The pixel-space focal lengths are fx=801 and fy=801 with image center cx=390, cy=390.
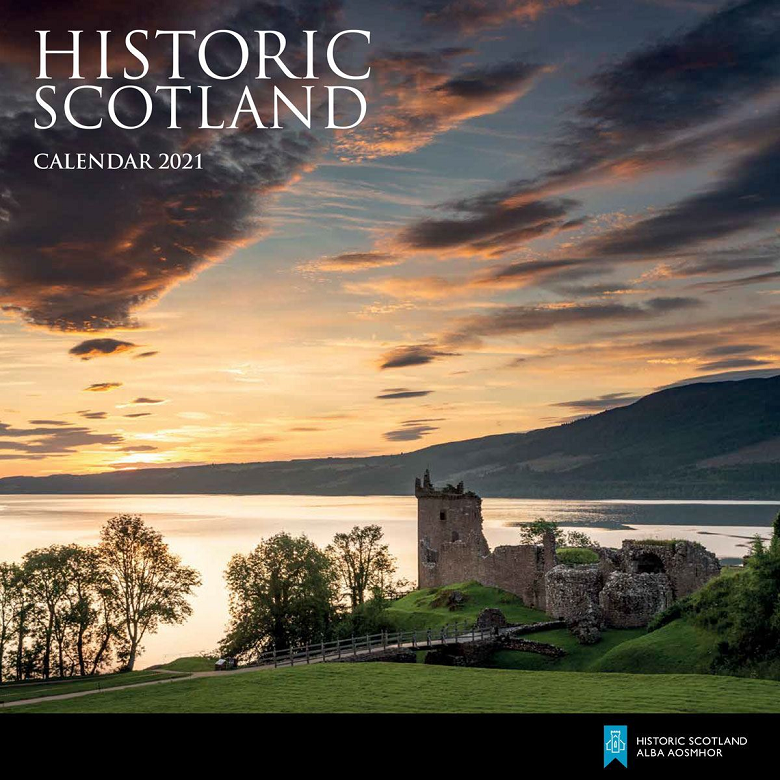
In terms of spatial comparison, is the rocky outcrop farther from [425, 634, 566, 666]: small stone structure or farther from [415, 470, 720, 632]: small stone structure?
[425, 634, 566, 666]: small stone structure

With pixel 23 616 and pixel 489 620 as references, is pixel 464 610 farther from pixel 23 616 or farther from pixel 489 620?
pixel 23 616

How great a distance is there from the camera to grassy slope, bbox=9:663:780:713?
22.2 meters

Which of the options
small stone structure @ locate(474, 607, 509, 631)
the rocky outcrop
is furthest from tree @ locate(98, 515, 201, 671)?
the rocky outcrop

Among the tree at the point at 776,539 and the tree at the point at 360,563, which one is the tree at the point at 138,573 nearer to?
the tree at the point at 360,563

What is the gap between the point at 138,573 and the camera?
51.8 m

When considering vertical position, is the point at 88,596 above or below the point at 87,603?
above
